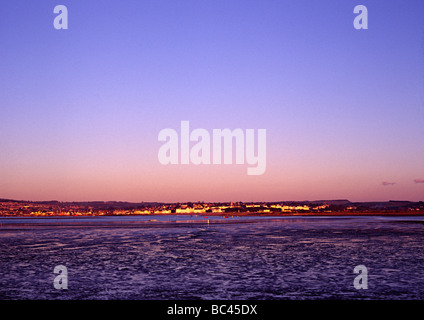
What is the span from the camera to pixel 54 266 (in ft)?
83.6

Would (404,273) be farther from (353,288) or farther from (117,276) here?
(117,276)

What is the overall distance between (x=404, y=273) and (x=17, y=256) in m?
26.2

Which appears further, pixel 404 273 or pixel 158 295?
pixel 404 273

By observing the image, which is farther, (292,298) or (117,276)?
(117,276)

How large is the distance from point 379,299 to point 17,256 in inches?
1022
